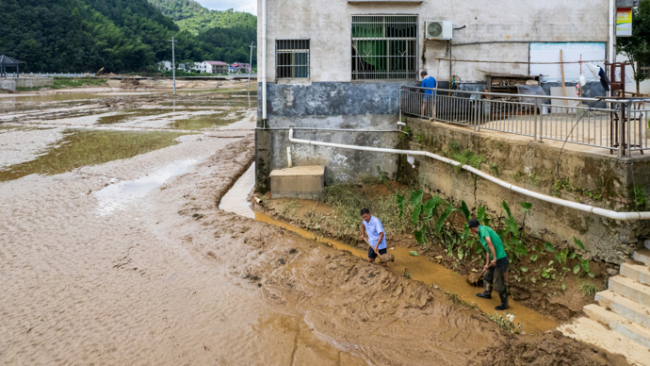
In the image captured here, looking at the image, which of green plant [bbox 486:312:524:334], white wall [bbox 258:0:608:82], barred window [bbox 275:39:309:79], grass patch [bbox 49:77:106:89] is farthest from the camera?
grass patch [bbox 49:77:106:89]

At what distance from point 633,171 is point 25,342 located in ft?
28.3

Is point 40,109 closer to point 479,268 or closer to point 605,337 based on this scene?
point 479,268

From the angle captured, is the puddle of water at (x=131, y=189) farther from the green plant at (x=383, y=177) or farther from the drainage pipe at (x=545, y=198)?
the green plant at (x=383, y=177)

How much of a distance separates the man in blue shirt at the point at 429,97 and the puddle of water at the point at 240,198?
5015 mm

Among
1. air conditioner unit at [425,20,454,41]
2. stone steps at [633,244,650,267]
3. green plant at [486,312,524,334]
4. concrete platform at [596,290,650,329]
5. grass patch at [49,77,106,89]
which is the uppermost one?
grass patch at [49,77,106,89]

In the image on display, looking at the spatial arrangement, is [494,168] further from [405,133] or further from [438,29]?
[438,29]

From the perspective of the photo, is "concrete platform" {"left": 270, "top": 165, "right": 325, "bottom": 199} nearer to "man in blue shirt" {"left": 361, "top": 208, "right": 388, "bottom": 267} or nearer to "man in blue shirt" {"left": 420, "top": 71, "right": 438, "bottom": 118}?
"man in blue shirt" {"left": 420, "top": 71, "right": 438, "bottom": 118}

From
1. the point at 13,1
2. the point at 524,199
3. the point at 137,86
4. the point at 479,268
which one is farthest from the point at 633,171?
the point at 13,1

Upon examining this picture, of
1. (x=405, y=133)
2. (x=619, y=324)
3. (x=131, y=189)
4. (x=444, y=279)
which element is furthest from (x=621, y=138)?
(x=131, y=189)

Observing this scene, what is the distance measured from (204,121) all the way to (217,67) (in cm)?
11270

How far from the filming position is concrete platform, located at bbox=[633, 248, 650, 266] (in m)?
6.95

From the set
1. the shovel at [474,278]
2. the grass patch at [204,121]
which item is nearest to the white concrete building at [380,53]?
the shovel at [474,278]

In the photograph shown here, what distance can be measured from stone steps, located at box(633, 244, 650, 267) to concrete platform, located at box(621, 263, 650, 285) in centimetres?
8

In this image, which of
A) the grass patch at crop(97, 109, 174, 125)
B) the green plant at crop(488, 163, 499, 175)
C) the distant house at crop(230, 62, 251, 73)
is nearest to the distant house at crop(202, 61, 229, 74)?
the distant house at crop(230, 62, 251, 73)
